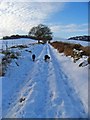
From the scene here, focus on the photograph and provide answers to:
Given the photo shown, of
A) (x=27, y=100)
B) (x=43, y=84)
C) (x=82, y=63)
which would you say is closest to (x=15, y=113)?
(x=27, y=100)

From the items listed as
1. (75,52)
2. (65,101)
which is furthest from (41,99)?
(75,52)

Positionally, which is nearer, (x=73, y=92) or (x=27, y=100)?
(x=27, y=100)

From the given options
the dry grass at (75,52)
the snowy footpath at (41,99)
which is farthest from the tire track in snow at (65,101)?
the dry grass at (75,52)

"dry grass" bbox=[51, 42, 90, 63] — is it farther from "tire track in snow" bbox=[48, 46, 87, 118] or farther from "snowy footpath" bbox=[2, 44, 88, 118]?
"tire track in snow" bbox=[48, 46, 87, 118]

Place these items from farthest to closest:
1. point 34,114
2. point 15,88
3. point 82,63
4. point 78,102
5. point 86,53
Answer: point 86,53
point 82,63
point 15,88
point 78,102
point 34,114

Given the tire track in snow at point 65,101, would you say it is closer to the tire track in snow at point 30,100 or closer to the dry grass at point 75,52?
the tire track in snow at point 30,100

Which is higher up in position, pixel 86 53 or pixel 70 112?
pixel 86 53

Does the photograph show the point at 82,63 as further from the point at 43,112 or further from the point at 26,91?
Answer: the point at 43,112

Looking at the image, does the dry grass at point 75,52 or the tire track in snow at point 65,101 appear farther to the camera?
the dry grass at point 75,52

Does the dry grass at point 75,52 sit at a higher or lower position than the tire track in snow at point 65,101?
higher

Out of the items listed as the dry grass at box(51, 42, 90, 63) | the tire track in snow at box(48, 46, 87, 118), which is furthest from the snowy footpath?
the dry grass at box(51, 42, 90, 63)

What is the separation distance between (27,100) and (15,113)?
1368 mm

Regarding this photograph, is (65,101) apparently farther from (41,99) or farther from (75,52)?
(75,52)

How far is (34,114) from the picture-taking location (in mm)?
7223
